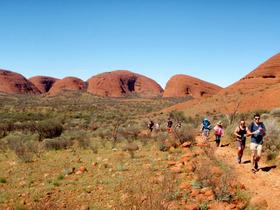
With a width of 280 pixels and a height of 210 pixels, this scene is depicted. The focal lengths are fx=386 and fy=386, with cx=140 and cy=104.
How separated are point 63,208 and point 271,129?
30.6 feet

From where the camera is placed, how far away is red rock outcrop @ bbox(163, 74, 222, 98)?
309ft

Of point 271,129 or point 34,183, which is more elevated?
point 271,129

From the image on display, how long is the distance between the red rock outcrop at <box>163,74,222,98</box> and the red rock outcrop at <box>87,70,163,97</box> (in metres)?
31.4

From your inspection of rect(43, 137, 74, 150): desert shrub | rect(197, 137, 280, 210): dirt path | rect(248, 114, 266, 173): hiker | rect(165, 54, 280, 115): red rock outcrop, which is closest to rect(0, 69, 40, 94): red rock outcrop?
rect(165, 54, 280, 115): red rock outcrop

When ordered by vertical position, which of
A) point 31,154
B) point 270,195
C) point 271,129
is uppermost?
point 271,129

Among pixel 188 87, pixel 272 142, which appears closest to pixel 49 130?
pixel 272 142

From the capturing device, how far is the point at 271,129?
1472cm

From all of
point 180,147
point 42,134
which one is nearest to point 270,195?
point 180,147

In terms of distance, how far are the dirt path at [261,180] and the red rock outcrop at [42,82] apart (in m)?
150

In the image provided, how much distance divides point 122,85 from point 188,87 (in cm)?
4233

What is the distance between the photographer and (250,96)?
4309 cm

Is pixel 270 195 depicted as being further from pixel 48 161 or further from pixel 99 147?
pixel 99 147

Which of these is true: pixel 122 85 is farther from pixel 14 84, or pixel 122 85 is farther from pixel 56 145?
pixel 56 145

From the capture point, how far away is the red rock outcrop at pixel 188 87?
94188 millimetres
